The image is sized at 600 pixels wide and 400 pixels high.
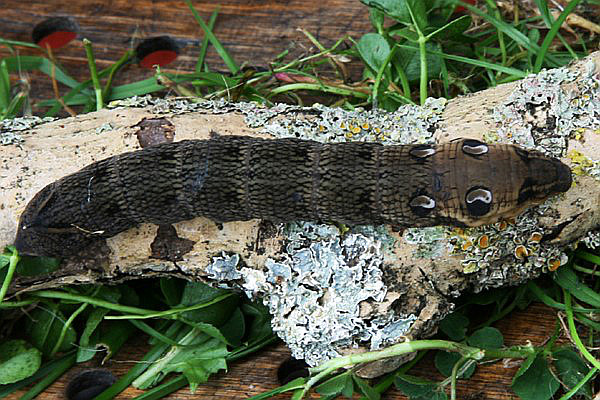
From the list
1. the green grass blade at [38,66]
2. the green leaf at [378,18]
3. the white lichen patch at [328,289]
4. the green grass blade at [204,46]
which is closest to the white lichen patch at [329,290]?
the white lichen patch at [328,289]

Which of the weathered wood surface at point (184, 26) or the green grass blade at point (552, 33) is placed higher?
the weathered wood surface at point (184, 26)

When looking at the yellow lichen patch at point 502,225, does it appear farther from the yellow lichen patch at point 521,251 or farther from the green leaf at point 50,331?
the green leaf at point 50,331

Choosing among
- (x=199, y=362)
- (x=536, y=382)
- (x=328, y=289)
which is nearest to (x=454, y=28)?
(x=328, y=289)

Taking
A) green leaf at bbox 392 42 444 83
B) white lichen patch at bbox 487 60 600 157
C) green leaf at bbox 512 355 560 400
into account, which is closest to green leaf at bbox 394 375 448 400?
green leaf at bbox 512 355 560 400

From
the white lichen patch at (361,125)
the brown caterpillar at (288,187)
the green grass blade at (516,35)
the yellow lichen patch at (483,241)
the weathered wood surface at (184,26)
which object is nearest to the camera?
the brown caterpillar at (288,187)

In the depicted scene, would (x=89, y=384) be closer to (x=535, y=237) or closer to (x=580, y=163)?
(x=535, y=237)

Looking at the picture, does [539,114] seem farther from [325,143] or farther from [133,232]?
[133,232]

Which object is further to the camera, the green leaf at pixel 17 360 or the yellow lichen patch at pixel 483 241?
the green leaf at pixel 17 360
